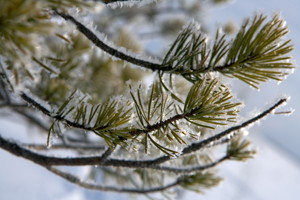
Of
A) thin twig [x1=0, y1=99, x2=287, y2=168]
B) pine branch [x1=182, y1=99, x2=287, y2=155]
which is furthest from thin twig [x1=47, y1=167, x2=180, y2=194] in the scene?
pine branch [x1=182, y1=99, x2=287, y2=155]

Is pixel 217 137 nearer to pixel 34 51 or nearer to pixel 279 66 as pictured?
pixel 279 66

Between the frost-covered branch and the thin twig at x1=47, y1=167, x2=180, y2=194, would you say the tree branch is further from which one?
the thin twig at x1=47, y1=167, x2=180, y2=194

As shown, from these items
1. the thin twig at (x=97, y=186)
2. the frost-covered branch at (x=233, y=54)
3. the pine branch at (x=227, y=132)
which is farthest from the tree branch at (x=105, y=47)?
the thin twig at (x=97, y=186)

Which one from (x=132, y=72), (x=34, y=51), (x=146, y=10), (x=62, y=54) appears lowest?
(x=34, y=51)

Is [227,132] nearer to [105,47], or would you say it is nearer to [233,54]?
[233,54]

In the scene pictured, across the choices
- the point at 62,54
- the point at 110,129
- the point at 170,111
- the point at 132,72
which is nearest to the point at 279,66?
the point at 170,111

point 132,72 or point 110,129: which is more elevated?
point 132,72

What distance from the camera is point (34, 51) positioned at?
1.02 feet

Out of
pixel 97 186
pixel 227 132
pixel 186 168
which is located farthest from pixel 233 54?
pixel 97 186

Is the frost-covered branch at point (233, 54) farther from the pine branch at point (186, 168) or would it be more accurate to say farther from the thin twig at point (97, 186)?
the thin twig at point (97, 186)

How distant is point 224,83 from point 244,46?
0.08 meters

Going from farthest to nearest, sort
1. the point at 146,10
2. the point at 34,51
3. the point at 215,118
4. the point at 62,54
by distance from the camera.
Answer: the point at 146,10 < the point at 62,54 < the point at 215,118 < the point at 34,51

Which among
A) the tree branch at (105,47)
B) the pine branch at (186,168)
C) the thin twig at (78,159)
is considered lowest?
the thin twig at (78,159)

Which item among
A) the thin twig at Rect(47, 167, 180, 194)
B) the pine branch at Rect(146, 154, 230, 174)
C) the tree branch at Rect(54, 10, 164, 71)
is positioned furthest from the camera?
the thin twig at Rect(47, 167, 180, 194)
